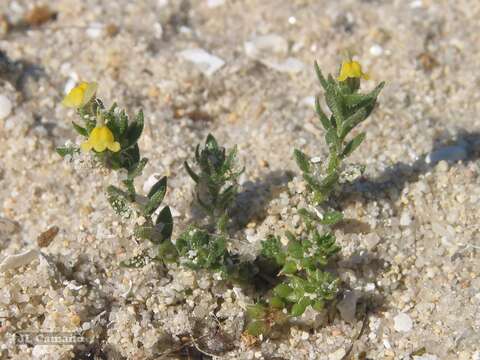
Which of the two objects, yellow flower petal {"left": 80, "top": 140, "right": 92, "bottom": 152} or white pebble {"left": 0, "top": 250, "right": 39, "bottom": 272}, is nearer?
yellow flower petal {"left": 80, "top": 140, "right": 92, "bottom": 152}

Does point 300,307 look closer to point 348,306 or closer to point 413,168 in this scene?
point 348,306

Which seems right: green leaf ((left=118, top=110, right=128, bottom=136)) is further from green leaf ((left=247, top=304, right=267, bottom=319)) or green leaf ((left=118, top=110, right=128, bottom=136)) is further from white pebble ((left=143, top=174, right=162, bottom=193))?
green leaf ((left=247, top=304, right=267, bottom=319))

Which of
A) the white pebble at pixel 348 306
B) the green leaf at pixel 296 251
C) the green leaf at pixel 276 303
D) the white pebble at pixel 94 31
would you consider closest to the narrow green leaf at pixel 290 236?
the green leaf at pixel 296 251

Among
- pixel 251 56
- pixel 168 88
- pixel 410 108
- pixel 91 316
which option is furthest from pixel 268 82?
pixel 91 316

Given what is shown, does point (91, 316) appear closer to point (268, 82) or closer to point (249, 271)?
point (249, 271)

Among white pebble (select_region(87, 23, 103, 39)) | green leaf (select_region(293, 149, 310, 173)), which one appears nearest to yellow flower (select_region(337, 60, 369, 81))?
green leaf (select_region(293, 149, 310, 173))

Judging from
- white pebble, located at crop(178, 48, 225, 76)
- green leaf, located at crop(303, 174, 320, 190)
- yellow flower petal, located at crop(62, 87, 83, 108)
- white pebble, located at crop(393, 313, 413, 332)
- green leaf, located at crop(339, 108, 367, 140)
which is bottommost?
white pebble, located at crop(393, 313, 413, 332)
